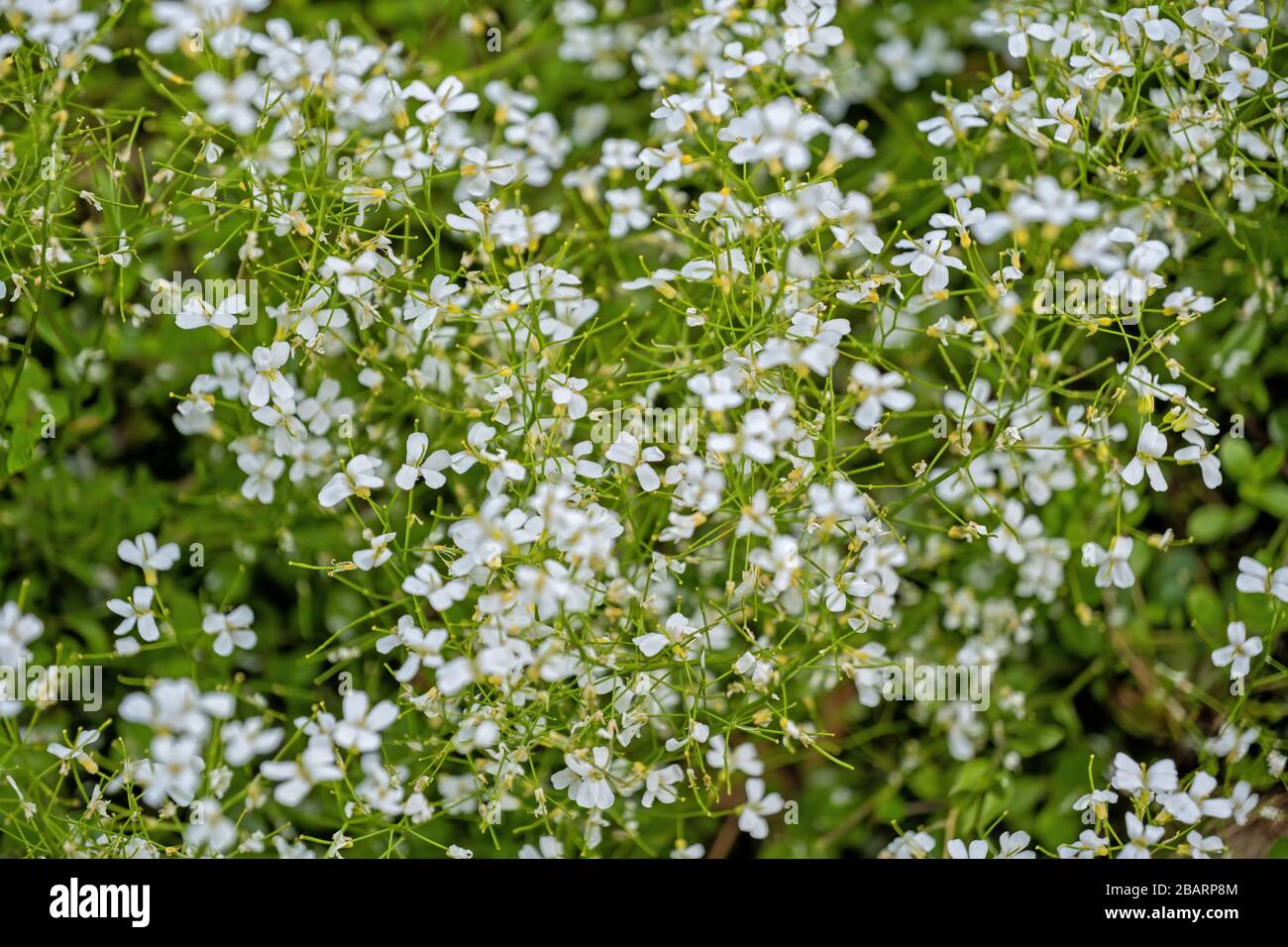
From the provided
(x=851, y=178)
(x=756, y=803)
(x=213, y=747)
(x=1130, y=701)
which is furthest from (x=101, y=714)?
(x=1130, y=701)

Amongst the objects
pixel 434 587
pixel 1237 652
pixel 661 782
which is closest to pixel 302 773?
pixel 434 587

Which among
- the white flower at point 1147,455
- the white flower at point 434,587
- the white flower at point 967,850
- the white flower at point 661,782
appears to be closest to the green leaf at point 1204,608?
the white flower at point 1147,455

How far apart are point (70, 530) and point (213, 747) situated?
2.54ft

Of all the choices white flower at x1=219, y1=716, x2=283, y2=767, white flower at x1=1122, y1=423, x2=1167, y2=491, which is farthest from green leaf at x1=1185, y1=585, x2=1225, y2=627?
white flower at x1=219, y1=716, x2=283, y2=767

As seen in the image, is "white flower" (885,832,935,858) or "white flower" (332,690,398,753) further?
"white flower" (885,832,935,858)

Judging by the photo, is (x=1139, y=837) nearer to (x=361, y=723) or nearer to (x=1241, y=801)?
(x=1241, y=801)

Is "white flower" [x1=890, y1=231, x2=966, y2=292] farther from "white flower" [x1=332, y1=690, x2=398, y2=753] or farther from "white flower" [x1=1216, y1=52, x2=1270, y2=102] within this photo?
"white flower" [x1=332, y1=690, x2=398, y2=753]

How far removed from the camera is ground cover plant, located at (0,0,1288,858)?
1.80m

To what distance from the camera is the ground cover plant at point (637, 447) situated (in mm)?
1799

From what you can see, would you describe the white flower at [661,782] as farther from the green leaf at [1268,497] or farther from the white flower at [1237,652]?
the green leaf at [1268,497]

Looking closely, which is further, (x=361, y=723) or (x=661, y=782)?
(x=661, y=782)

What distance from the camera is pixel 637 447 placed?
1760 mm

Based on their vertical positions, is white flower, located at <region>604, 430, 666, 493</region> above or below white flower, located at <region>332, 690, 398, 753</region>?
above

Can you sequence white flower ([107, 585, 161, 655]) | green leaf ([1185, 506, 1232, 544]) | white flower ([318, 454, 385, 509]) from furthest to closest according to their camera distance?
green leaf ([1185, 506, 1232, 544])
white flower ([107, 585, 161, 655])
white flower ([318, 454, 385, 509])
